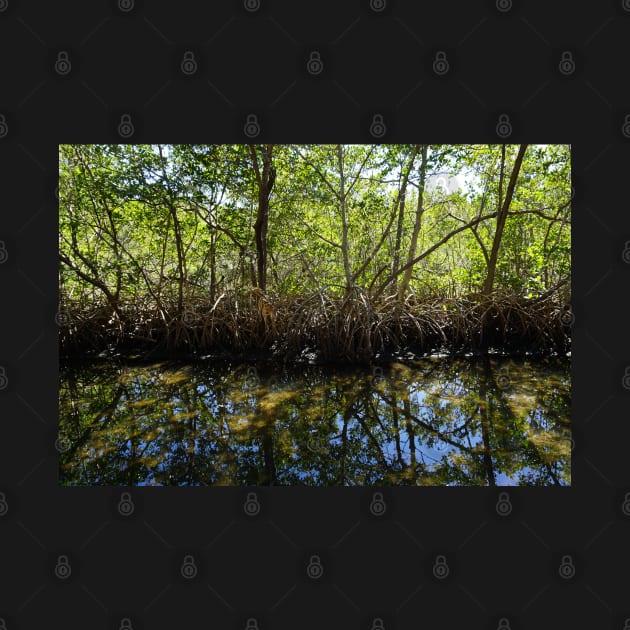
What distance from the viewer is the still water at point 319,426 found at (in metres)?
2.79

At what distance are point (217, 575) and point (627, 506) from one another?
1.65m

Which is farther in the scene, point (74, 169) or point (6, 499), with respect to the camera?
point (74, 169)

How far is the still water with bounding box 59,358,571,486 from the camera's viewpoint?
110 inches

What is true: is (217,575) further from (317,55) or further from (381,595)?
(317,55)

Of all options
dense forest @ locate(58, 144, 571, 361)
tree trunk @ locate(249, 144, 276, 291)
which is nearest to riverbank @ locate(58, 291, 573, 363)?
dense forest @ locate(58, 144, 571, 361)

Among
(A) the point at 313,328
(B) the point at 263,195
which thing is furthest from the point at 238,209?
(A) the point at 313,328

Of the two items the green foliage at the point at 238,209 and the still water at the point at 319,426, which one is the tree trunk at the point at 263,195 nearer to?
the green foliage at the point at 238,209

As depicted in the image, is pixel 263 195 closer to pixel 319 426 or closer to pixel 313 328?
pixel 313 328

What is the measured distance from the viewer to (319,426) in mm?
3535

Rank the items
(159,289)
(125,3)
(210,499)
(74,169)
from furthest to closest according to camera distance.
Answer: (159,289) < (74,169) < (210,499) < (125,3)

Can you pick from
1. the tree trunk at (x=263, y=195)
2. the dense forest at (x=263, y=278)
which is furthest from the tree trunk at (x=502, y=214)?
the tree trunk at (x=263, y=195)

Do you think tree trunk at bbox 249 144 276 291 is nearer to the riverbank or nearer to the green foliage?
the green foliage

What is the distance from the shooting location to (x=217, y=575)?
1.49 meters

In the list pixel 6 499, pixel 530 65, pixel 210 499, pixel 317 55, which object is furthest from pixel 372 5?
pixel 6 499
